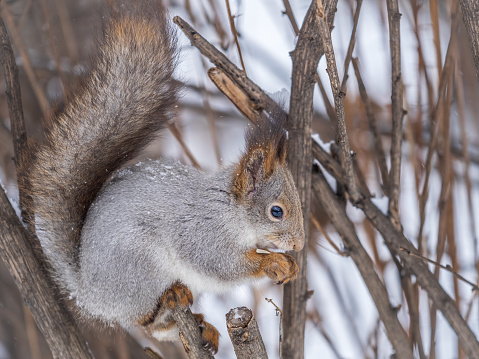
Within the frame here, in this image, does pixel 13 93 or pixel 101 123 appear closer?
pixel 101 123

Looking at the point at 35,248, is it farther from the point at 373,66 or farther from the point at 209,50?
the point at 373,66

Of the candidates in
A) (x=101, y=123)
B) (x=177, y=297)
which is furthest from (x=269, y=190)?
(x=101, y=123)

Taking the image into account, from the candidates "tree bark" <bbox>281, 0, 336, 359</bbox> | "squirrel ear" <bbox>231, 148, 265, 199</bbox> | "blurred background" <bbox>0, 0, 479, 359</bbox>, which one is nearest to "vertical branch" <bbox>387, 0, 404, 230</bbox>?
"blurred background" <bbox>0, 0, 479, 359</bbox>

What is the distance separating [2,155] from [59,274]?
3.02 feet

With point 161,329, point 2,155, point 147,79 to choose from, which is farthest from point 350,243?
point 2,155

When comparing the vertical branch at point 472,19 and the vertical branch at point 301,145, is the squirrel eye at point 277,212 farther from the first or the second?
the vertical branch at point 472,19

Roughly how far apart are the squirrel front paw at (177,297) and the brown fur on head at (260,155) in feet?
1.07

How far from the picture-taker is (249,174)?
1.60 metres

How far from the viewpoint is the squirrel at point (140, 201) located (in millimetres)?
1550

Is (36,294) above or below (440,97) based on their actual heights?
below

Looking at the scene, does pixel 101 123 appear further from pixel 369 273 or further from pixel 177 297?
pixel 369 273

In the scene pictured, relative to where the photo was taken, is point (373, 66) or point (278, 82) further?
point (373, 66)

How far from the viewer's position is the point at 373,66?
2752 millimetres

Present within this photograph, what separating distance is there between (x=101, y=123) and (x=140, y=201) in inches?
10.0
